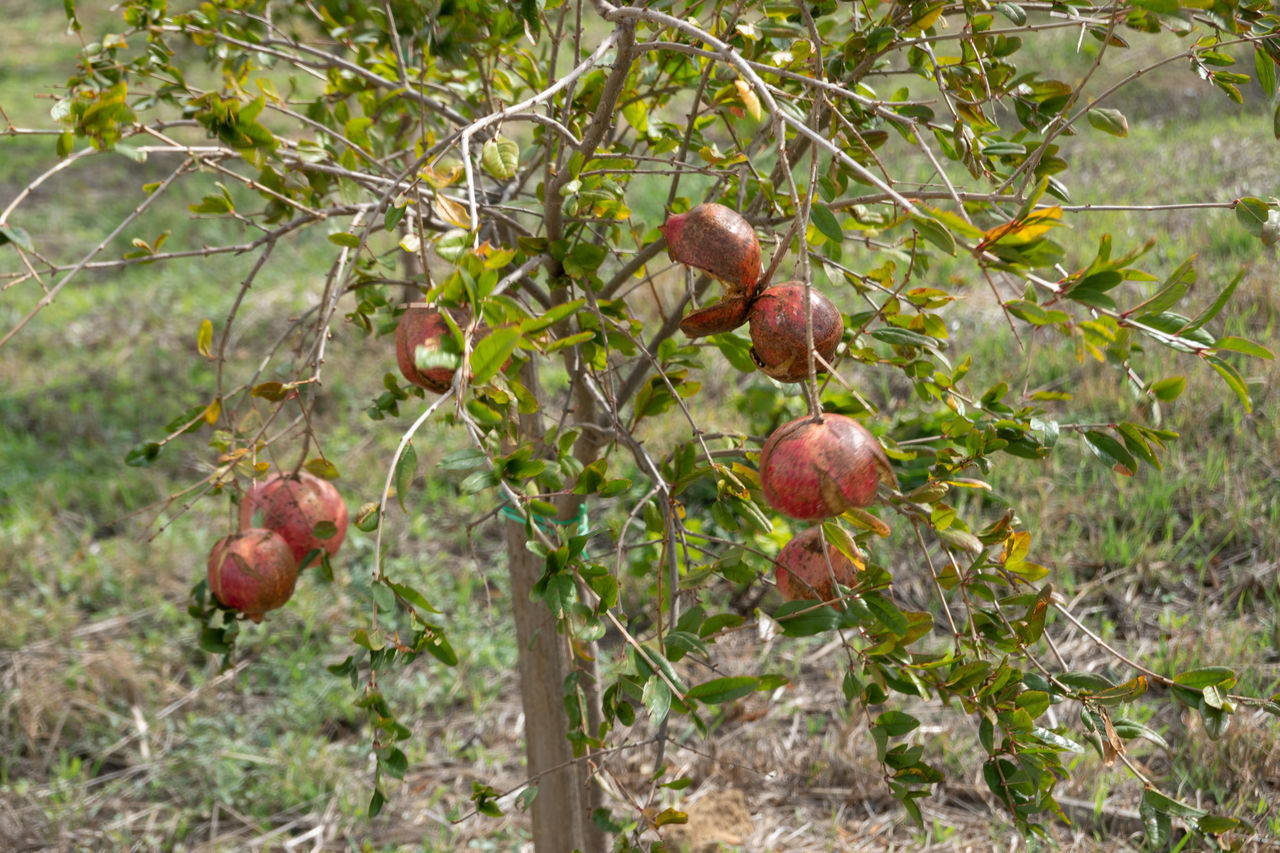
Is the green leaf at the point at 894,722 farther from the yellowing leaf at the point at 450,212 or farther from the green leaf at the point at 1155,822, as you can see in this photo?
the yellowing leaf at the point at 450,212

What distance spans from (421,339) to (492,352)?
→ 0.86 feet

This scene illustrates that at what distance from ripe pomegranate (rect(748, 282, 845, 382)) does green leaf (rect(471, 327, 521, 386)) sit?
0.24 metres

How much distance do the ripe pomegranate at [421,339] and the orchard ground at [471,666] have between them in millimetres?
808

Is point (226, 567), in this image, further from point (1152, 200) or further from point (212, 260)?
point (212, 260)

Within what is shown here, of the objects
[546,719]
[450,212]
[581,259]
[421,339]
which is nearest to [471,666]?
[546,719]

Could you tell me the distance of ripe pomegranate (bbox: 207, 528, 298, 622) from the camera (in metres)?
1.30

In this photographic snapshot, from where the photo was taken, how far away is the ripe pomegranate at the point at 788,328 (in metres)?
0.88

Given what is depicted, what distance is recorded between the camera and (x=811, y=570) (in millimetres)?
1179

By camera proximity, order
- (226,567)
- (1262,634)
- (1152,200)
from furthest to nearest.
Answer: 1. (1152,200)
2. (1262,634)
3. (226,567)

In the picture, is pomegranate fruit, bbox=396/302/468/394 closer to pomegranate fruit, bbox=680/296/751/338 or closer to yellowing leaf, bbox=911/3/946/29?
pomegranate fruit, bbox=680/296/751/338

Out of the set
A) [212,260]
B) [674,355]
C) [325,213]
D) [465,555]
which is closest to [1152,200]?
[465,555]

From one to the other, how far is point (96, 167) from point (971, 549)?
26.8 feet

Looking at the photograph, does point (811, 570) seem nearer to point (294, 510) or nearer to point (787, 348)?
point (787, 348)

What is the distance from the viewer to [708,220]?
0.91 metres
